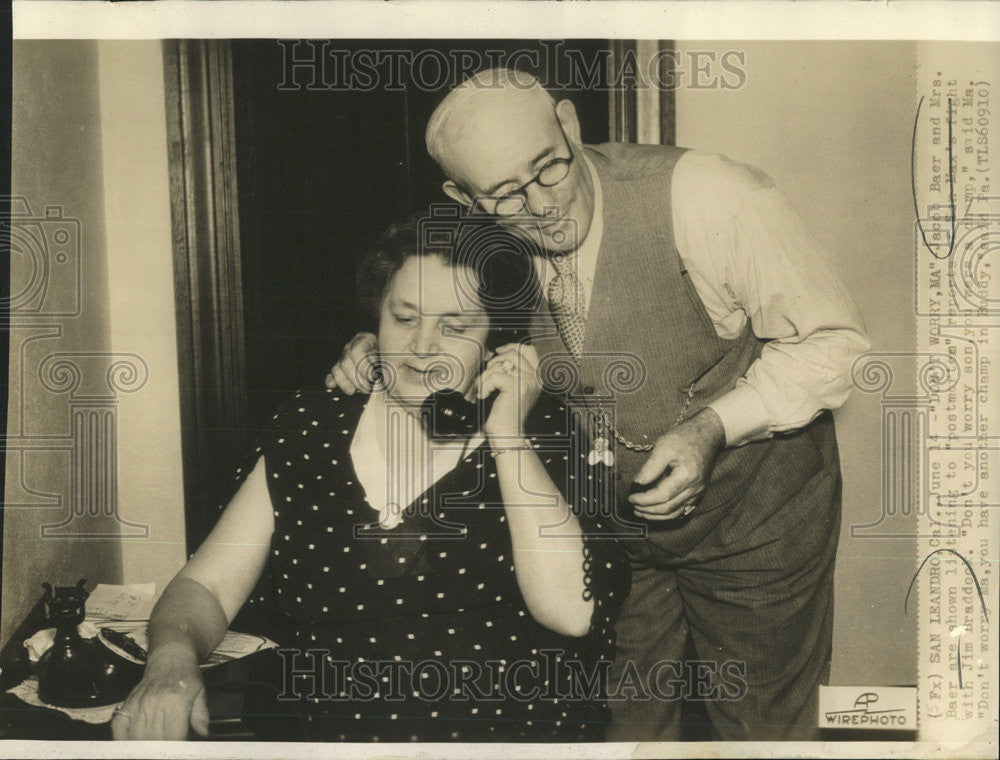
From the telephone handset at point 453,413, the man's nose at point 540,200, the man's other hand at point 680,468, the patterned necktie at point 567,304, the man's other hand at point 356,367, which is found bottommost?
the man's other hand at point 680,468

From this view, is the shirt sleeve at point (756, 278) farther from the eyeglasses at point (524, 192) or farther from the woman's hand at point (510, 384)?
the woman's hand at point (510, 384)

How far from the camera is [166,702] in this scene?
194 cm

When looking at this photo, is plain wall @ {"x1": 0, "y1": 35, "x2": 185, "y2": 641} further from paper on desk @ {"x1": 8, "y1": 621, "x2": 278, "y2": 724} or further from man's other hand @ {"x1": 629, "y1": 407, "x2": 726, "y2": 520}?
man's other hand @ {"x1": 629, "y1": 407, "x2": 726, "y2": 520}

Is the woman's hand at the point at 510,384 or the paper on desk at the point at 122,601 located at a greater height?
the woman's hand at the point at 510,384

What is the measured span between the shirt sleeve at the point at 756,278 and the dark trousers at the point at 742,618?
4.0 inches

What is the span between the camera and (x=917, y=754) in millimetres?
2020

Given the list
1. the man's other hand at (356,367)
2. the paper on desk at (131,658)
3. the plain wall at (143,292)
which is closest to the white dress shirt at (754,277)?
the man's other hand at (356,367)

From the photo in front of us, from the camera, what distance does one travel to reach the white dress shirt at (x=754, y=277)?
6.26 feet

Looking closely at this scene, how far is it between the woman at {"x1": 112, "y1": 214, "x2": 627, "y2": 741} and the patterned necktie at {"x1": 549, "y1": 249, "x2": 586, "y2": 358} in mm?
42

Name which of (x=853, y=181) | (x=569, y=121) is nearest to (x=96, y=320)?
(x=569, y=121)

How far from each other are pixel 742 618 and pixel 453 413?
0.61m

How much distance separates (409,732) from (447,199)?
92cm

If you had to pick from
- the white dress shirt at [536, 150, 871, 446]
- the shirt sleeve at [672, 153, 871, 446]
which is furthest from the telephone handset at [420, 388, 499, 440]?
the shirt sleeve at [672, 153, 871, 446]

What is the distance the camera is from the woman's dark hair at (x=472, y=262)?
6.31 feet
